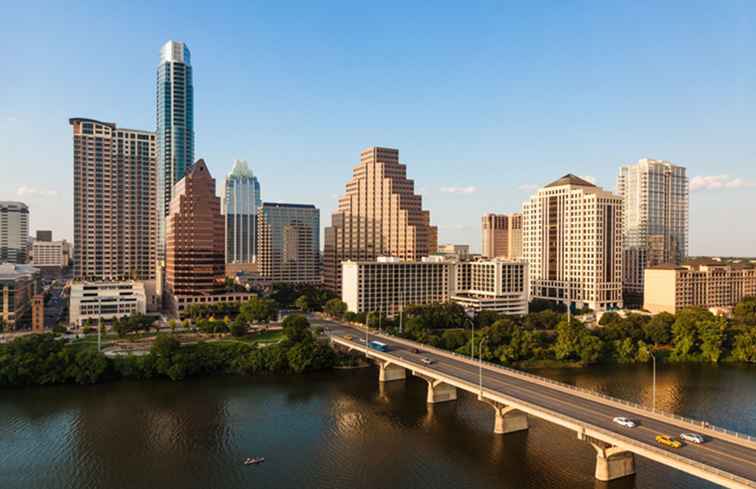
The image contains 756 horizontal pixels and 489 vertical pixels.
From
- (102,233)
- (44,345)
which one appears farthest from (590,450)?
(102,233)

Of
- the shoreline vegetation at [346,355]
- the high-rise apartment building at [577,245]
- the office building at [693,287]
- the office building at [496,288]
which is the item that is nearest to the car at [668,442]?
the shoreline vegetation at [346,355]

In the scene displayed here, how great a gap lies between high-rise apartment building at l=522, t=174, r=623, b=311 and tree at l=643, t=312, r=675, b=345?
39.2 metres

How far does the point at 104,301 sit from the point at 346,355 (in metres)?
68.4

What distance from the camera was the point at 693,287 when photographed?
5591 inches

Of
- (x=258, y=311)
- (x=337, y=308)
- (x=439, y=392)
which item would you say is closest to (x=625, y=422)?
(x=439, y=392)

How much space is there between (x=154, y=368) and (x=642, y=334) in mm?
90695

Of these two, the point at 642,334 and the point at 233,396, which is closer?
the point at 233,396

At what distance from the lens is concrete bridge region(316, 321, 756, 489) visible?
37969 millimetres

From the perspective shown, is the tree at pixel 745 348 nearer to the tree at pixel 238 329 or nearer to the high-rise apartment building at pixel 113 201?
the tree at pixel 238 329

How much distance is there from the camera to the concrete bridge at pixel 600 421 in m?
38.0

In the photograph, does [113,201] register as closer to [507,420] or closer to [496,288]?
[496,288]

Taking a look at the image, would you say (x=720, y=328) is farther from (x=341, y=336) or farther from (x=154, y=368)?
(x=154, y=368)

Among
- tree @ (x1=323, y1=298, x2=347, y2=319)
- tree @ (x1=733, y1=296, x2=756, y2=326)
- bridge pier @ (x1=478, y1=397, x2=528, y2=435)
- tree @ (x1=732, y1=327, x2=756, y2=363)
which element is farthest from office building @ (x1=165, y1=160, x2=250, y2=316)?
tree @ (x1=733, y1=296, x2=756, y2=326)

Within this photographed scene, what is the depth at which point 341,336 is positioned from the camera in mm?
101250
